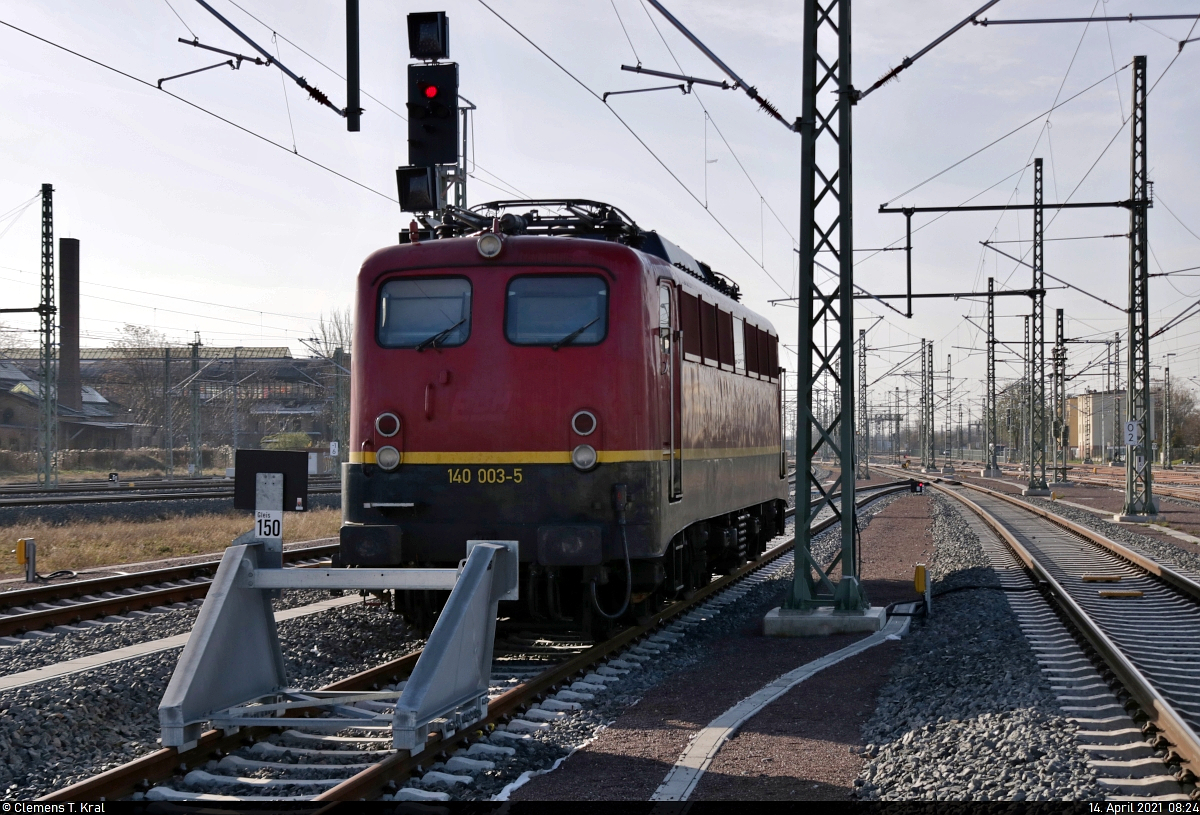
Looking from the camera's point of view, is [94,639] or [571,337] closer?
[571,337]

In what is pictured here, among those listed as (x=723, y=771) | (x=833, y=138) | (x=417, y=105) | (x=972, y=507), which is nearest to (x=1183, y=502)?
(x=972, y=507)

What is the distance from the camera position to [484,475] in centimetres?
993

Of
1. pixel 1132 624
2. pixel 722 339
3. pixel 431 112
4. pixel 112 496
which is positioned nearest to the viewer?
pixel 1132 624

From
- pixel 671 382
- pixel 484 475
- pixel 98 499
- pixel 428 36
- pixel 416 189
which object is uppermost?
pixel 428 36

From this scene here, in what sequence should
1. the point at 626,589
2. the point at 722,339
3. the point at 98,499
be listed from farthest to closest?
1. the point at 98,499
2. the point at 722,339
3. the point at 626,589

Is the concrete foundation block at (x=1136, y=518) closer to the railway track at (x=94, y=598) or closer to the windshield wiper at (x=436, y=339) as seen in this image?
the railway track at (x=94, y=598)

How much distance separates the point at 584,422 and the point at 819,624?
387cm

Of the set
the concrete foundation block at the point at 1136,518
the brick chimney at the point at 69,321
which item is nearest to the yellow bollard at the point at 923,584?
the concrete foundation block at the point at 1136,518

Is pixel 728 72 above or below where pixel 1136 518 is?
above

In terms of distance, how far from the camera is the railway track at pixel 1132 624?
714 centimetres

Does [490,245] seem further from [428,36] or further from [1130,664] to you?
[1130,664]

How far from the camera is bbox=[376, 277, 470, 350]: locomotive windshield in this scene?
33.4 ft

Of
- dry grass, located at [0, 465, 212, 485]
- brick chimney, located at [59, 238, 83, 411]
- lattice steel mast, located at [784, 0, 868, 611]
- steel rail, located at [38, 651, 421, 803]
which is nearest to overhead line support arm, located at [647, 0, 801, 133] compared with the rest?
lattice steel mast, located at [784, 0, 868, 611]

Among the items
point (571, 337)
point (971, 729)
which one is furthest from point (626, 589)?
point (971, 729)
